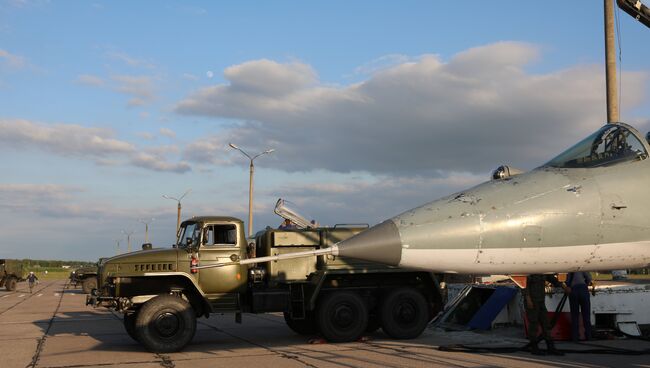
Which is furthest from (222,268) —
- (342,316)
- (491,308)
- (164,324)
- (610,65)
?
(610,65)

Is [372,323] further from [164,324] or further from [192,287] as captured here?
[164,324]

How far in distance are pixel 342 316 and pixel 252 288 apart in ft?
6.06

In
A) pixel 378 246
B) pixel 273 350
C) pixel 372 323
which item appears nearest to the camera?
pixel 378 246

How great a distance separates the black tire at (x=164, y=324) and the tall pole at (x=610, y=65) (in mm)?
8779

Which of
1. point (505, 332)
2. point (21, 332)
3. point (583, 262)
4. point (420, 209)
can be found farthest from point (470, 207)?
point (21, 332)

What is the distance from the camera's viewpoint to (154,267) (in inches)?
444

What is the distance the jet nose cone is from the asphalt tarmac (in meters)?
4.23

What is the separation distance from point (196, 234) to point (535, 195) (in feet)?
25.5

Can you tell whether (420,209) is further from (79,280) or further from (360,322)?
(79,280)

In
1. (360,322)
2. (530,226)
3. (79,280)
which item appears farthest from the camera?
(79,280)

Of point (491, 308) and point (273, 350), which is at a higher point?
point (491, 308)

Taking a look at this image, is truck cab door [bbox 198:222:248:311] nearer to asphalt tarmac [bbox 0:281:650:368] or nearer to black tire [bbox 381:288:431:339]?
asphalt tarmac [bbox 0:281:650:368]

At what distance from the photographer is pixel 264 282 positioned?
40.2 feet

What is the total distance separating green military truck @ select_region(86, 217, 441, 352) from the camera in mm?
10992
